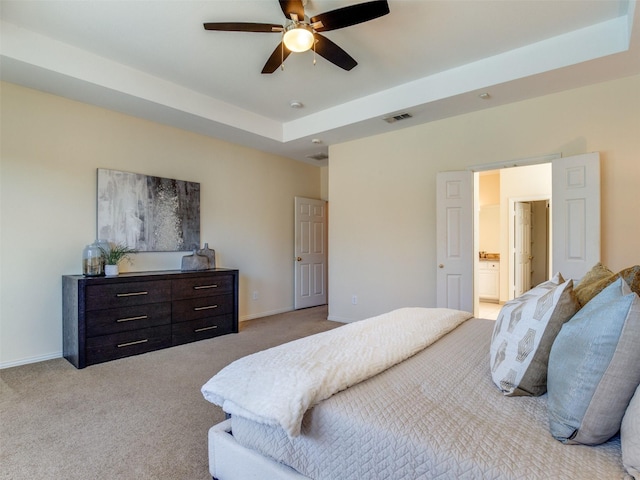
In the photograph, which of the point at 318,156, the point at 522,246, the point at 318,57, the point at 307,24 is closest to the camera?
the point at 307,24

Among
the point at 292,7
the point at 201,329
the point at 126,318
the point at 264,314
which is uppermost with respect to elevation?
the point at 292,7

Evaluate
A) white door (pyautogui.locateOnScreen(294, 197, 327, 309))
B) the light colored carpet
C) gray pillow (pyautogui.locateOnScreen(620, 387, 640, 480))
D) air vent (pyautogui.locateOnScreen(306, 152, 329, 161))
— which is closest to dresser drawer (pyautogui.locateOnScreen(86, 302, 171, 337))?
the light colored carpet

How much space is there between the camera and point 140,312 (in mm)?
3461

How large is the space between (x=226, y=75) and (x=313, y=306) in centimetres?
398

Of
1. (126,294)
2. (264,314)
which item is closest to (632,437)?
(126,294)

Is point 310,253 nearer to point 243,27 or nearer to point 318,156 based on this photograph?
point 318,156

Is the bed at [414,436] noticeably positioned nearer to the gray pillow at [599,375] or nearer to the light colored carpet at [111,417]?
the gray pillow at [599,375]

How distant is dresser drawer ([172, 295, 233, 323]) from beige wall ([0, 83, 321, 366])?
0.67 m

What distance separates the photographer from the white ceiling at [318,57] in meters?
2.52

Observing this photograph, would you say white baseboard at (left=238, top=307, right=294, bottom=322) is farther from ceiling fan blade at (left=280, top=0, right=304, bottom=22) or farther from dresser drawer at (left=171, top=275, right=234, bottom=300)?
ceiling fan blade at (left=280, top=0, right=304, bottom=22)

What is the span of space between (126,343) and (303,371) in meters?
2.84

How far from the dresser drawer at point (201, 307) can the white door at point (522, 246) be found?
16.0 feet

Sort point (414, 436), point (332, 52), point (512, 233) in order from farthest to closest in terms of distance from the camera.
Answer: point (512, 233)
point (332, 52)
point (414, 436)

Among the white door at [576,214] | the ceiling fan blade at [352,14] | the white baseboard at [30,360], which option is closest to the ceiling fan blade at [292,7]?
the ceiling fan blade at [352,14]
